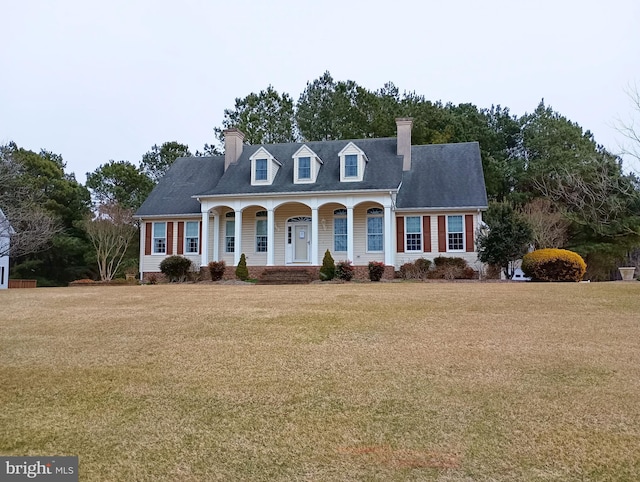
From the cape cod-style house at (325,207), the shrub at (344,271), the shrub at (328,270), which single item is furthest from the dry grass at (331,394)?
the cape cod-style house at (325,207)

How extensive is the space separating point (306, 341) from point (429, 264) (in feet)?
50.6

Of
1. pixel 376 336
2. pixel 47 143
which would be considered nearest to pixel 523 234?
pixel 376 336

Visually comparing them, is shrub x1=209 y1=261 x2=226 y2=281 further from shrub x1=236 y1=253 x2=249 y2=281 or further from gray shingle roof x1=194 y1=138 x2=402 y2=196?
gray shingle roof x1=194 y1=138 x2=402 y2=196

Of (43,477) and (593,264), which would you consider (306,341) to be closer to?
(43,477)

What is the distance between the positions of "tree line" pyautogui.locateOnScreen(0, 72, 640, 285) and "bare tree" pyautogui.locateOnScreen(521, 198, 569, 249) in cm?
8

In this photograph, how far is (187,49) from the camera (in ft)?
67.2

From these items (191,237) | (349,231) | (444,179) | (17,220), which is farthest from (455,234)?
(17,220)

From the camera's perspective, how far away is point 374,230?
81.0 feet

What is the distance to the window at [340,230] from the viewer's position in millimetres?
25094

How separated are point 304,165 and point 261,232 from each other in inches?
162

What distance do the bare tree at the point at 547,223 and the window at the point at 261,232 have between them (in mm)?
13654

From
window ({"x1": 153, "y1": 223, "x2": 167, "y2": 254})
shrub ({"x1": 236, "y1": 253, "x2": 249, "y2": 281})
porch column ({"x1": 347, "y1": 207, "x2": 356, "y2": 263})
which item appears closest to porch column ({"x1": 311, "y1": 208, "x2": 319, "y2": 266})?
porch column ({"x1": 347, "y1": 207, "x2": 356, "y2": 263})

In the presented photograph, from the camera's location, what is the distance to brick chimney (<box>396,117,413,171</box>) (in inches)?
1040

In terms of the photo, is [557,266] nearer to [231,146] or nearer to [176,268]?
[176,268]
